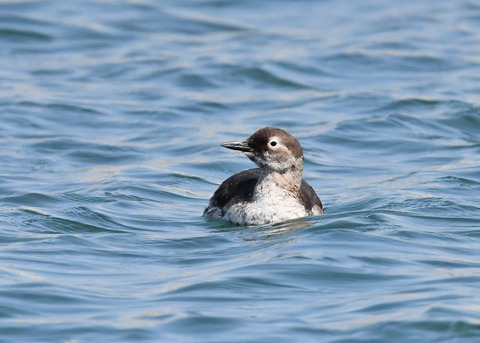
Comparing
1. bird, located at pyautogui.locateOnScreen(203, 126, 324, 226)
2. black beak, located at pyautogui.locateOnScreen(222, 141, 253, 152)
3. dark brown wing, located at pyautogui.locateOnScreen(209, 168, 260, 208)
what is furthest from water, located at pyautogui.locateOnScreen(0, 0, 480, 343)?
black beak, located at pyautogui.locateOnScreen(222, 141, 253, 152)

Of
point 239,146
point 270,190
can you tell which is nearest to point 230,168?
point 270,190

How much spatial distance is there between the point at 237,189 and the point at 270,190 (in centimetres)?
47

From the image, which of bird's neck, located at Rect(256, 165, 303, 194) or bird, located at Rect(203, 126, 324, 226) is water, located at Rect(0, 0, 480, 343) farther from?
bird's neck, located at Rect(256, 165, 303, 194)

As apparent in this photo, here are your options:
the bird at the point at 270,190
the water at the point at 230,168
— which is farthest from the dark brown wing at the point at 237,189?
the water at the point at 230,168

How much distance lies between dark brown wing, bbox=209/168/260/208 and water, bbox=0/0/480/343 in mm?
330

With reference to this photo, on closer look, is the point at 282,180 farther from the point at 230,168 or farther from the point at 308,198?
the point at 230,168

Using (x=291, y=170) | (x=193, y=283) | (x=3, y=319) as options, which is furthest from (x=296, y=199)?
(x=3, y=319)

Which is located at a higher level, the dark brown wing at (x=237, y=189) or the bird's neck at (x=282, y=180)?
the bird's neck at (x=282, y=180)

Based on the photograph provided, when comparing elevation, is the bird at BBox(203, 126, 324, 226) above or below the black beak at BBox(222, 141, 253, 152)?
below

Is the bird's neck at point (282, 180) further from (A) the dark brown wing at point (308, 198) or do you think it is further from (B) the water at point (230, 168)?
(B) the water at point (230, 168)

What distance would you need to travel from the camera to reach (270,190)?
1296 cm

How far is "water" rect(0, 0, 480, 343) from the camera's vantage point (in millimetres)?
9688

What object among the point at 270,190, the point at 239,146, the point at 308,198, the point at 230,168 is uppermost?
the point at 239,146

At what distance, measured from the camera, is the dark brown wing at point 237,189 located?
1311cm
